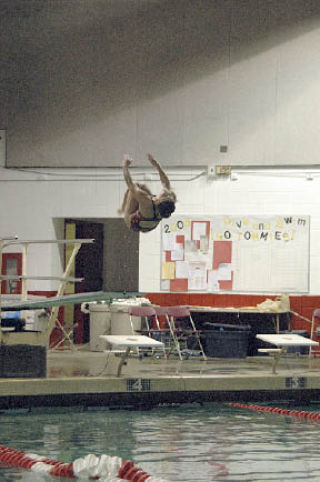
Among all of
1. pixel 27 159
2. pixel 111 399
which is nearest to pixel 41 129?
pixel 27 159

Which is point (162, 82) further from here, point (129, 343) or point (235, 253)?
point (129, 343)

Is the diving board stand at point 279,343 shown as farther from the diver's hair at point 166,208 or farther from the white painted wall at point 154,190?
the white painted wall at point 154,190

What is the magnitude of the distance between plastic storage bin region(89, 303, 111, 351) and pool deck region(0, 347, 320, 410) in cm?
219

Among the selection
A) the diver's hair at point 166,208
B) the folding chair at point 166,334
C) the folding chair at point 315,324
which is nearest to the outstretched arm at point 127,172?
the diver's hair at point 166,208

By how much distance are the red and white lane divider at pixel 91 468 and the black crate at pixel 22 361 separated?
2.69 metres

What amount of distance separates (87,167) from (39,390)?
4.53 metres

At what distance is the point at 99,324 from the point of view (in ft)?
45.3

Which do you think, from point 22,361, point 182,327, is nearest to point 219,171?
point 182,327

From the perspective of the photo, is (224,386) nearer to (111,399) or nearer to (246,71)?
(111,399)

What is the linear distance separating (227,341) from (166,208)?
2.46 metres

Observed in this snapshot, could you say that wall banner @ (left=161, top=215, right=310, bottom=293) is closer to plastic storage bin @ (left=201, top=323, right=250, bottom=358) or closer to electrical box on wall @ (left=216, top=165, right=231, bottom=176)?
electrical box on wall @ (left=216, top=165, right=231, bottom=176)

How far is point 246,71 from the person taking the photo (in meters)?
13.4

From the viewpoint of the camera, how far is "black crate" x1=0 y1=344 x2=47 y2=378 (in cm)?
1002

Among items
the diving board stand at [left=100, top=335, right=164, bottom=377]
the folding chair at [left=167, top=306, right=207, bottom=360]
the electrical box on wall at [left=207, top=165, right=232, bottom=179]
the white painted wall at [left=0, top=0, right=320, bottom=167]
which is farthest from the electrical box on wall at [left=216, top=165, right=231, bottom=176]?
the diving board stand at [left=100, top=335, right=164, bottom=377]
